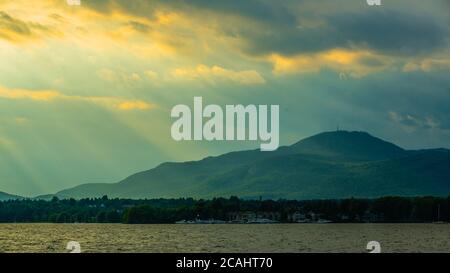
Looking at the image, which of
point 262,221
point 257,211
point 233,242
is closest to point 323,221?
point 262,221

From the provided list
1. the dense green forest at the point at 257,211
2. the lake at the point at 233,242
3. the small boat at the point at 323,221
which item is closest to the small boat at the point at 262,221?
the dense green forest at the point at 257,211

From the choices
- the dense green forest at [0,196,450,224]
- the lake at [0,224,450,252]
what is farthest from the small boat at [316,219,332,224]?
the lake at [0,224,450,252]

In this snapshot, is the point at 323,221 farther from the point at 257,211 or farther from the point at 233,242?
the point at 233,242

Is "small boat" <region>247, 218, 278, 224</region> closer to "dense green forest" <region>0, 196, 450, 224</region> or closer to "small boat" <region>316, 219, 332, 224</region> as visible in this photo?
"dense green forest" <region>0, 196, 450, 224</region>

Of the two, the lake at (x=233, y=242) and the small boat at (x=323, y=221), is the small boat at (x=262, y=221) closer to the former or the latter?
the small boat at (x=323, y=221)

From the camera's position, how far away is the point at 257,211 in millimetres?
157625

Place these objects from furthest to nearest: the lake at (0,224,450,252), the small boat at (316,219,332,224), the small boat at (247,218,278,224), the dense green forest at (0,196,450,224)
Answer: the small boat at (247,218,278,224) < the small boat at (316,219,332,224) < the dense green forest at (0,196,450,224) < the lake at (0,224,450,252)

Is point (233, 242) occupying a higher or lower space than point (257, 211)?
lower

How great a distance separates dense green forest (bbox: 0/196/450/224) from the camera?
14275 centimetres

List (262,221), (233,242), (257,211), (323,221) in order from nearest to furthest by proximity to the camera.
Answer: (233,242) < (323,221) < (262,221) < (257,211)
